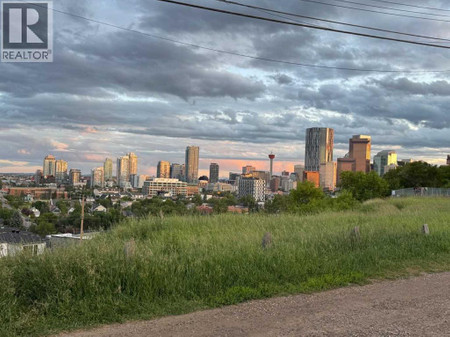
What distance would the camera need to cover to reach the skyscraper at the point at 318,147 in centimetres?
16206

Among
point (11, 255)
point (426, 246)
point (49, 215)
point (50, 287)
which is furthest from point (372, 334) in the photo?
point (49, 215)

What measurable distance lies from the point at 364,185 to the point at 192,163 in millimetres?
37624

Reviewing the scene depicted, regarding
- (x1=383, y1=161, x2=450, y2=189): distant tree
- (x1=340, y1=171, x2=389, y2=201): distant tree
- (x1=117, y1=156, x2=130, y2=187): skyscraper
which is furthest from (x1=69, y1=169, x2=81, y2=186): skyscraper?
(x1=383, y1=161, x2=450, y2=189): distant tree

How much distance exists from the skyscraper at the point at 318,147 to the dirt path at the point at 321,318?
15431cm

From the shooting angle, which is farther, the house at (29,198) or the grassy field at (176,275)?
the house at (29,198)

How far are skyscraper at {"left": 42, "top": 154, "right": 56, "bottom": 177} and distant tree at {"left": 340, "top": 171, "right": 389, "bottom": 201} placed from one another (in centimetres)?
4244

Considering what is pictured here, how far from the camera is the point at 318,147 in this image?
549 ft

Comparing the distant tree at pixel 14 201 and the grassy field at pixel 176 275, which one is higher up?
the grassy field at pixel 176 275

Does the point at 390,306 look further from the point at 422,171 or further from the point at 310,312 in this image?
the point at 422,171

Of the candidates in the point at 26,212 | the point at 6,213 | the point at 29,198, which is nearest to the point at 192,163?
the point at 29,198

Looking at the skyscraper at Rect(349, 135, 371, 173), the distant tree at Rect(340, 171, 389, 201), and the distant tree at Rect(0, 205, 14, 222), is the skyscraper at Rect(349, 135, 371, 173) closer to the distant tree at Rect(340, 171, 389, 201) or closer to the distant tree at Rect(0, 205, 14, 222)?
the distant tree at Rect(340, 171, 389, 201)

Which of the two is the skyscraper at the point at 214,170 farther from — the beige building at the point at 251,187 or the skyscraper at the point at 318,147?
the skyscraper at the point at 318,147

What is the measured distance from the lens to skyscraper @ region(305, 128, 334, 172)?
162 meters

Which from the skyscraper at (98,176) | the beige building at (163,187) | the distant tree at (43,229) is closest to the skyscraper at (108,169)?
the skyscraper at (98,176)
